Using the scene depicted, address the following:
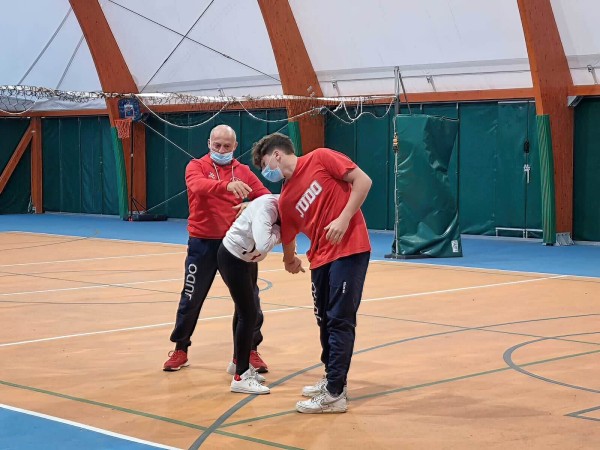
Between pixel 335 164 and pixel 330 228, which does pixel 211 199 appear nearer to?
pixel 335 164

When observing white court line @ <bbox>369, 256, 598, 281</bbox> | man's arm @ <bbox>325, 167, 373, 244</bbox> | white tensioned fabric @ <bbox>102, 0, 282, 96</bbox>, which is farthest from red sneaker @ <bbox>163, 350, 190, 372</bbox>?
white tensioned fabric @ <bbox>102, 0, 282, 96</bbox>

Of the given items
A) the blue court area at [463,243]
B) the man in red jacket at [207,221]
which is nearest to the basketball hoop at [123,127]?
the blue court area at [463,243]

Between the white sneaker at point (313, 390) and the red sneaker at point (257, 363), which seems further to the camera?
the red sneaker at point (257, 363)

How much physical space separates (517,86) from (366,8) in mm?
3866

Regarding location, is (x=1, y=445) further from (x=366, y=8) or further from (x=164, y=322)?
(x=366, y=8)

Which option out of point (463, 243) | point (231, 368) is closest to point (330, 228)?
point (231, 368)

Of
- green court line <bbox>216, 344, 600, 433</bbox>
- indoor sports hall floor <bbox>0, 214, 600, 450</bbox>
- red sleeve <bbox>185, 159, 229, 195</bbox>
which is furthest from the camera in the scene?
red sleeve <bbox>185, 159, 229, 195</bbox>

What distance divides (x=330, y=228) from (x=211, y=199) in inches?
72.0

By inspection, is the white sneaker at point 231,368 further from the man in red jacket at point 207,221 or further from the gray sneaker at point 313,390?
the gray sneaker at point 313,390

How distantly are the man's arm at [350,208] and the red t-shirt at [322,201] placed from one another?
0.10 meters

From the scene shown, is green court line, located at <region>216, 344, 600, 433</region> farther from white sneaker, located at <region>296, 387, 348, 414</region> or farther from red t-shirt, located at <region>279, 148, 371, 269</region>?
red t-shirt, located at <region>279, 148, 371, 269</region>

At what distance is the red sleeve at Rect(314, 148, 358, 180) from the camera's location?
22.1ft

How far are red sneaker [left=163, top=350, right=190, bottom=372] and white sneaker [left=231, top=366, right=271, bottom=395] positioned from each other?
945 millimetres

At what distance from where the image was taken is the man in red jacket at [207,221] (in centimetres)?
814
